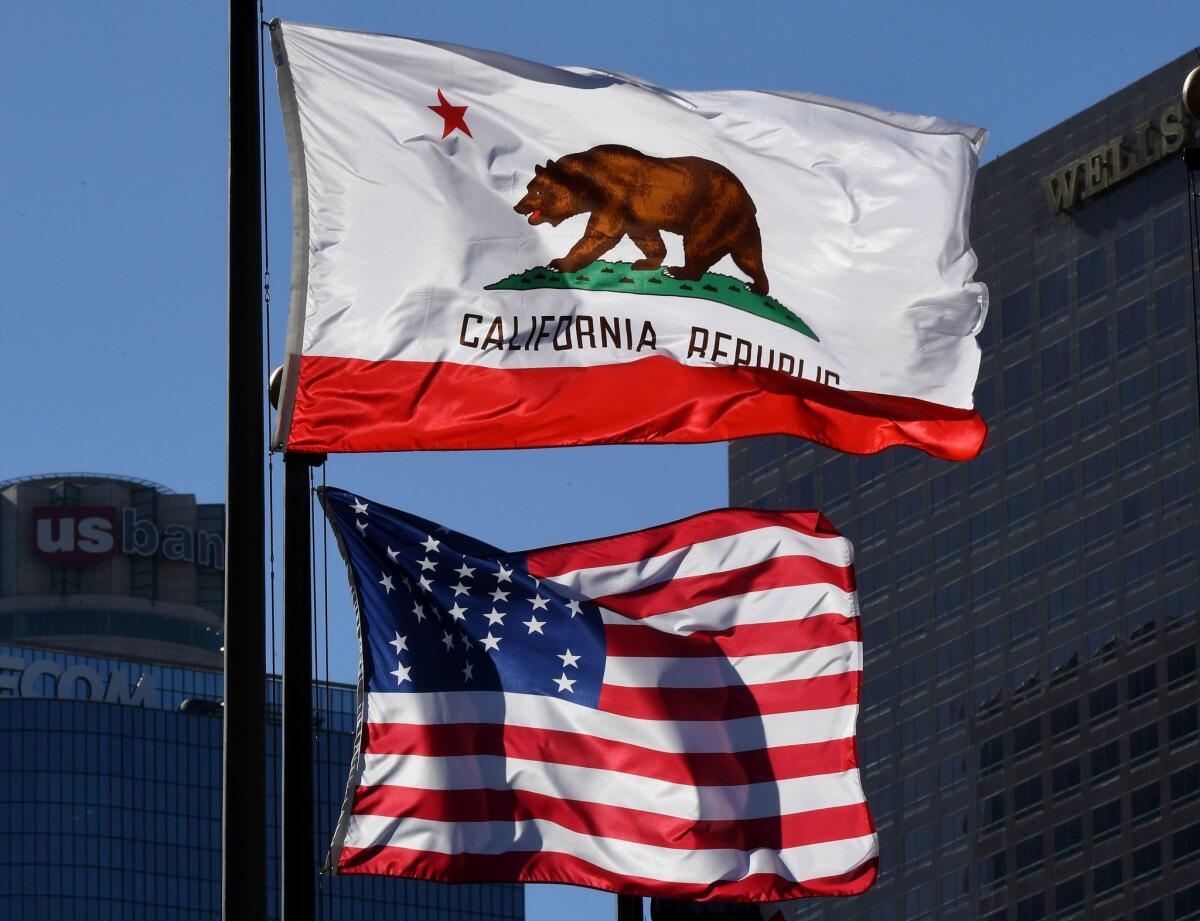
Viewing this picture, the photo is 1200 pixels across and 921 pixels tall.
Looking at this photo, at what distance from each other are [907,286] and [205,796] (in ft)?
489

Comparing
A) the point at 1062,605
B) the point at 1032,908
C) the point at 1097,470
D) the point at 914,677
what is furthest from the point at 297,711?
the point at 914,677

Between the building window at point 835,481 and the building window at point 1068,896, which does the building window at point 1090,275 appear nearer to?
the building window at point 835,481

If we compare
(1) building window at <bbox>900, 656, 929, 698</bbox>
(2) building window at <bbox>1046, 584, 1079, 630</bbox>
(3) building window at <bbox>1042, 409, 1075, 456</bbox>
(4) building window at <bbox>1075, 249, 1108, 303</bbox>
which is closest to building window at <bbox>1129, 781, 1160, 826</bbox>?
(2) building window at <bbox>1046, 584, 1079, 630</bbox>

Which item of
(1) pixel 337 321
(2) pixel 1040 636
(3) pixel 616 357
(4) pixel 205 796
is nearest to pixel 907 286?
(3) pixel 616 357

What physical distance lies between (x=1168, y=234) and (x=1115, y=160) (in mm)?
6773

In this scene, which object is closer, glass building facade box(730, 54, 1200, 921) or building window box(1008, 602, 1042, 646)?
glass building facade box(730, 54, 1200, 921)

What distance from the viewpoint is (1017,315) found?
161 meters

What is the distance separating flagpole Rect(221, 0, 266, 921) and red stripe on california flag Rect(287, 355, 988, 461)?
127 inches

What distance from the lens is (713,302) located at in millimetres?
19812

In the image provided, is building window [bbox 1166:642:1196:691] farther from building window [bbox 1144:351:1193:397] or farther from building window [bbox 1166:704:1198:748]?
building window [bbox 1144:351:1193:397]

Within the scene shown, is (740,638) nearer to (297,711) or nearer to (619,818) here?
(619,818)

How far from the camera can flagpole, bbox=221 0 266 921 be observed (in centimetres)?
1362

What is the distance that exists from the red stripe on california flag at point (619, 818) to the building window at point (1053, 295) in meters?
140

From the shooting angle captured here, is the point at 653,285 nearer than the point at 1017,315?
Yes
